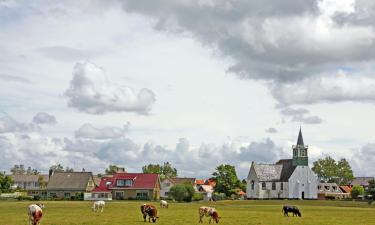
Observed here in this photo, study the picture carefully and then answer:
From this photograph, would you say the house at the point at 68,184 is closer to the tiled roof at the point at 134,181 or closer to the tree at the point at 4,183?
the tiled roof at the point at 134,181

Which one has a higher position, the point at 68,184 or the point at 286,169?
the point at 286,169

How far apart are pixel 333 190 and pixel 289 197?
40.0m

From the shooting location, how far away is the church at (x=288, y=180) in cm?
15100

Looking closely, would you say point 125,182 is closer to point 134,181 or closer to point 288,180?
point 134,181

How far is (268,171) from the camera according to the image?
156375 mm

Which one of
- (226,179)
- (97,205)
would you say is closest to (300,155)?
(226,179)

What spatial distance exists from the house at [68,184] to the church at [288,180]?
45.4 meters

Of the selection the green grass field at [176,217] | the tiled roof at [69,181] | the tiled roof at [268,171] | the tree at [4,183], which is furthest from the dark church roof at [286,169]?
the green grass field at [176,217]

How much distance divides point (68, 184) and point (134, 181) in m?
20.0

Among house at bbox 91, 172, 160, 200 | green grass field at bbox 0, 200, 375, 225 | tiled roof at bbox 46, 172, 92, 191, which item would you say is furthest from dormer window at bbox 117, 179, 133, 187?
green grass field at bbox 0, 200, 375, 225

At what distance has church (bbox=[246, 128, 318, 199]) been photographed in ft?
495

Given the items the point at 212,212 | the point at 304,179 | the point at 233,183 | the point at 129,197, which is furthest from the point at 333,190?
the point at 212,212

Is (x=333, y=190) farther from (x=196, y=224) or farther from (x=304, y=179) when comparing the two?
(x=196, y=224)

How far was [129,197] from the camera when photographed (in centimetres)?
13925
